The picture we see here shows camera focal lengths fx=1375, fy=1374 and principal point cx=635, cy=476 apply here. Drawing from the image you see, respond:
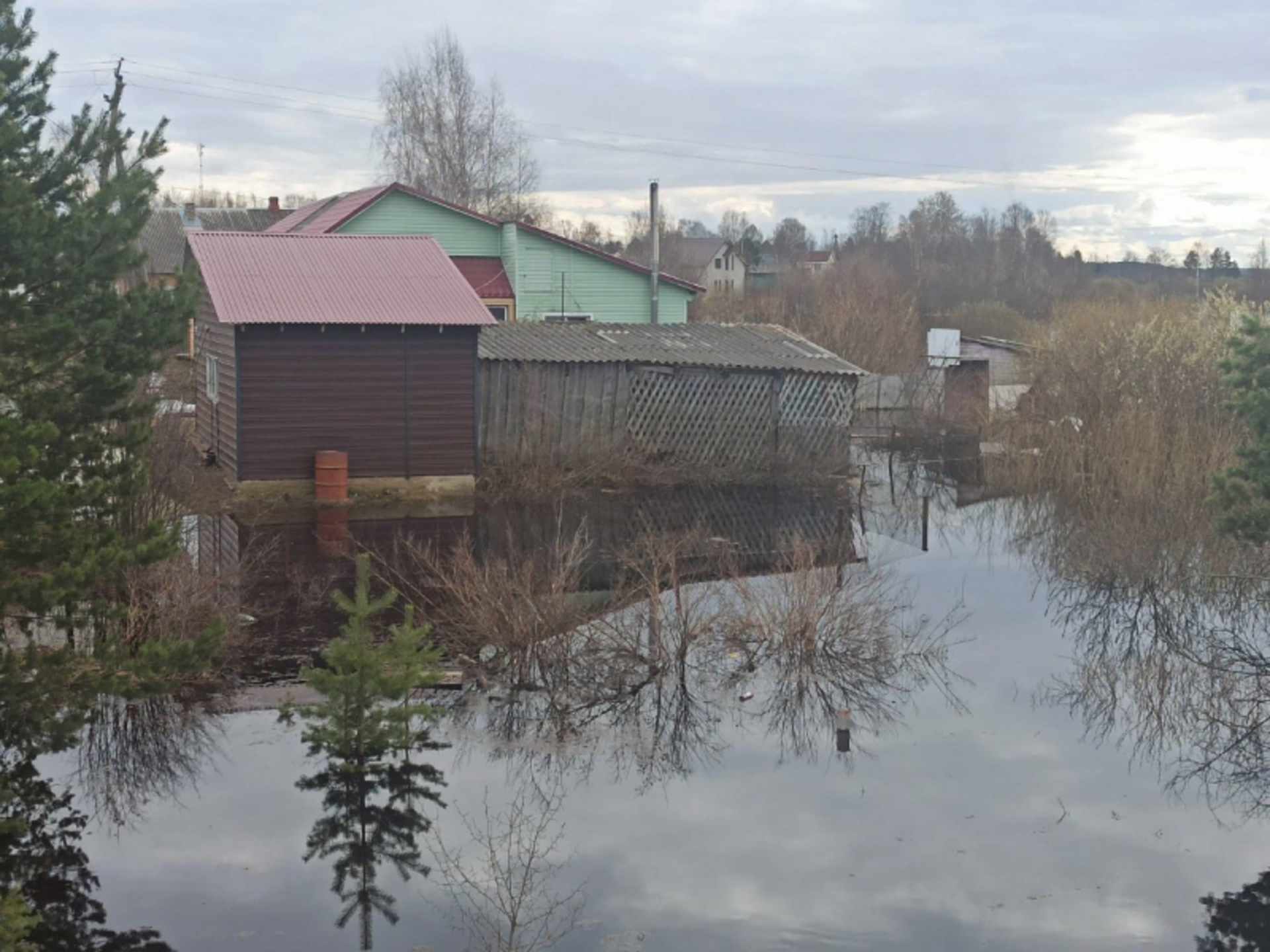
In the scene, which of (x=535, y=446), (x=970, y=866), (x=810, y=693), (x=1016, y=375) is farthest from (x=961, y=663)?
(x=1016, y=375)

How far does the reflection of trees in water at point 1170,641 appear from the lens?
394 inches

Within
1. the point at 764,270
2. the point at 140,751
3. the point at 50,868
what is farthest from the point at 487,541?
the point at 764,270

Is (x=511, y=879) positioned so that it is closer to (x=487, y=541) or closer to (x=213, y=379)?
(x=487, y=541)

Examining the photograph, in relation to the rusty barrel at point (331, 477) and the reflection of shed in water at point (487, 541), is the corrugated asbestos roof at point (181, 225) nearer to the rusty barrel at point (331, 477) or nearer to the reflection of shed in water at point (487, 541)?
the rusty barrel at point (331, 477)

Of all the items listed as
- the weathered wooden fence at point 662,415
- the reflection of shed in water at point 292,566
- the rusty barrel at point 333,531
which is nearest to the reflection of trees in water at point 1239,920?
the reflection of shed in water at point 292,566

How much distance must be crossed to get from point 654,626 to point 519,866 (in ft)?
12.4

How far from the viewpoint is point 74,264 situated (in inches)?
344

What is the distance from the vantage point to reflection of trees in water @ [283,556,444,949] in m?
7.96

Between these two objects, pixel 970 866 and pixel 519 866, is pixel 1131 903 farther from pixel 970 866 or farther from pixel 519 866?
pixel 519 866

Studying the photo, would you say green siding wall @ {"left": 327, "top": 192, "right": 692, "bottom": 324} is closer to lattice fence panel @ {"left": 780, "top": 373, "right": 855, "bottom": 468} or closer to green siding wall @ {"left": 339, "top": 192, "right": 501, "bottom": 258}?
green siding wall @ {"left": 339, "top": 192, "right": 501, "bottom": 258}

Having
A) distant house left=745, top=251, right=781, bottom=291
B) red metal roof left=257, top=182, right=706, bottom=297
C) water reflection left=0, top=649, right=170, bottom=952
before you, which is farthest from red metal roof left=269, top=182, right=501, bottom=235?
distant house left=745, top=251, right=781, bottom=291

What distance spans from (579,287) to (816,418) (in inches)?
404

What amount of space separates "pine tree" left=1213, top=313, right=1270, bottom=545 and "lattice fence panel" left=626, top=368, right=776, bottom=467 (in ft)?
39.8

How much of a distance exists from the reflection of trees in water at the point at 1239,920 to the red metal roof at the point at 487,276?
1023 inches
